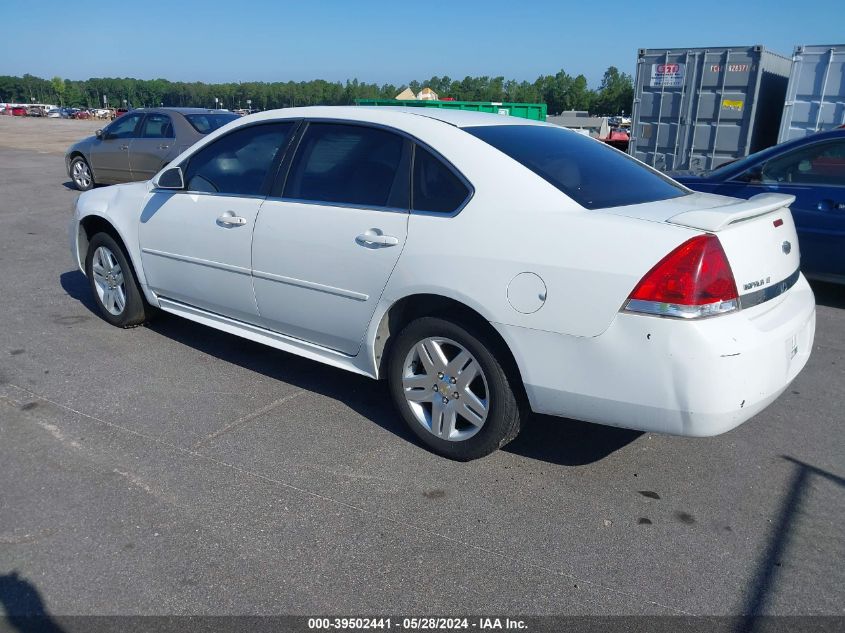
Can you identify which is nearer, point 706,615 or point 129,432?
point 706,615

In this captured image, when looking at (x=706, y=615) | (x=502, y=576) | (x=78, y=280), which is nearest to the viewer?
(x=706, y=615)

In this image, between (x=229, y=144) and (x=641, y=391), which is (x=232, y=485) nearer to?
(x=641, y=391)

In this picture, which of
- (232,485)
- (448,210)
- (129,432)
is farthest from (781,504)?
(129,432)

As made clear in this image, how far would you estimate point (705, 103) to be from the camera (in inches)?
483

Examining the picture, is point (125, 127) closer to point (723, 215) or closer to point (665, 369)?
point (723, 215)

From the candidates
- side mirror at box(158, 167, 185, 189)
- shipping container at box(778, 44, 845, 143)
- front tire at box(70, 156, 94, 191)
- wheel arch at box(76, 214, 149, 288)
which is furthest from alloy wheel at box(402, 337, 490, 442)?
front tire at box(70, 156, 94, 191)

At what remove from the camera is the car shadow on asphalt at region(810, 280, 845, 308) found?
671 centimetres

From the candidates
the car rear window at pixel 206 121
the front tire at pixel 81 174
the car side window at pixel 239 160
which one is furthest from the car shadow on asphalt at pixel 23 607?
the front tire at pixel 81 174

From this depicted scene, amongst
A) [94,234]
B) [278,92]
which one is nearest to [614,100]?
[278,92]

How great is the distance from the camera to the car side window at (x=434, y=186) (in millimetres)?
3477

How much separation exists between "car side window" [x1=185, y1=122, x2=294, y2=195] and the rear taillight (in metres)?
2.36

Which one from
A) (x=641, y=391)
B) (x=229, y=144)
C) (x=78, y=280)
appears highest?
(x=229, y=144)

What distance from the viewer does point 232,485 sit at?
335 centimetres

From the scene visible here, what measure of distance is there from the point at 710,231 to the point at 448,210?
1180 mm
